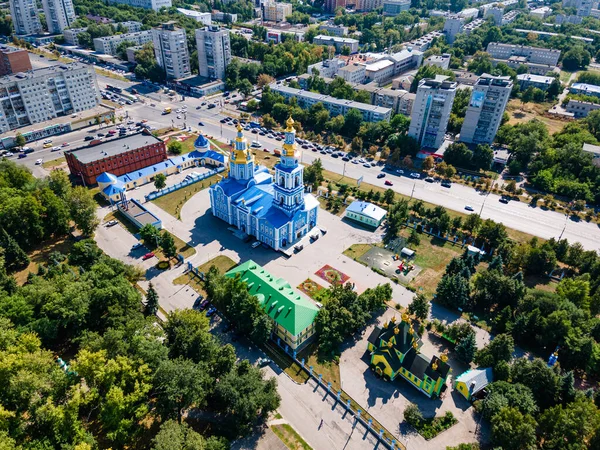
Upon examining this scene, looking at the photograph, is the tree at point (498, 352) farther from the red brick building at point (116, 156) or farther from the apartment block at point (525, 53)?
the apartment block at point (525, 53)

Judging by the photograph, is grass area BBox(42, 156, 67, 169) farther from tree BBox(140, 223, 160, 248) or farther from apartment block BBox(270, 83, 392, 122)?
apartment block BBox(270, 83, 392, 122)

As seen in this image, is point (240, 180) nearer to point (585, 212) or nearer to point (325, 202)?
point (325, 202)

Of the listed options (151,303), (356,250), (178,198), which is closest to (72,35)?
(178,198)

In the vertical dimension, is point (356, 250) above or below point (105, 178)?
below

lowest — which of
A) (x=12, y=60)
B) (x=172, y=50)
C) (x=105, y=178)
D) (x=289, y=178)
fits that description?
(x=105, y=178)

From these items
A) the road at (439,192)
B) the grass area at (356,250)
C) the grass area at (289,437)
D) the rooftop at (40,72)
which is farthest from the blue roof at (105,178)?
the grass area at (289,437)

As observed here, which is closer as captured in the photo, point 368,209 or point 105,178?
point 368,209

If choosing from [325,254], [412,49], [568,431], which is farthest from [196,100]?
[568,431]

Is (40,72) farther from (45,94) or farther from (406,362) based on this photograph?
(406,362)
